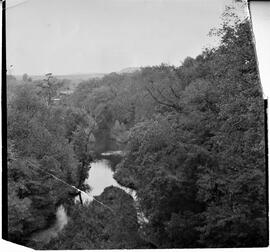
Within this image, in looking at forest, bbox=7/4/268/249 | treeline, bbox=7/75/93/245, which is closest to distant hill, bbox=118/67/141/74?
forest, bbox=7/4/268/249

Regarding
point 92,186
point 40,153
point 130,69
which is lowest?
point 92,186

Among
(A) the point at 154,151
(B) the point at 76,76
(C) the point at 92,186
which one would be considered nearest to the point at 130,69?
(B) the point at 76,76

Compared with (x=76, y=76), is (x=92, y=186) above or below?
below

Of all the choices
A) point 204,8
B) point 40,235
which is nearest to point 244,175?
point 204,8

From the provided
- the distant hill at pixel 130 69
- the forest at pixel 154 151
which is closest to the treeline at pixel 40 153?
the forest at pixel 154 151

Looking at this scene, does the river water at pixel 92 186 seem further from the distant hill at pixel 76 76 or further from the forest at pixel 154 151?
the distant hill at pixel 76 76

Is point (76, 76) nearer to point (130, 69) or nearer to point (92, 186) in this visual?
point (130, 69)
